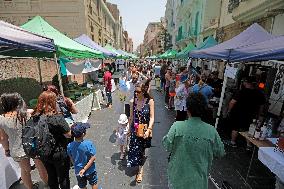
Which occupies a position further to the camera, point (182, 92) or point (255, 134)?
point (182, 92)

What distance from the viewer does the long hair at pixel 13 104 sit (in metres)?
3.10

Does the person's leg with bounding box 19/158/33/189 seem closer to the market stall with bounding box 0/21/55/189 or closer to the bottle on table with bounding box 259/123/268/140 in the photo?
the market stall with bounding box 0/21/55/189

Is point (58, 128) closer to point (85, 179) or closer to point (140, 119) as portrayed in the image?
point (85, 179)

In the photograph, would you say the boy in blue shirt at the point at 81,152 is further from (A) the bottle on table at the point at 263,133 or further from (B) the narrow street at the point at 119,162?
(A) the bottle on table at the point at 263,133

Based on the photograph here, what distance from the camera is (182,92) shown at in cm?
665

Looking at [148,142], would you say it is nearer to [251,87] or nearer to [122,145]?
[122,145]

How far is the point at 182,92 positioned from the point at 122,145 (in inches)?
104

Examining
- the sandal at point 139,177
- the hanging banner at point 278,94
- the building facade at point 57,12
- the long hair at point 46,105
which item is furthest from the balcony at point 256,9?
the building facade at point 57,12

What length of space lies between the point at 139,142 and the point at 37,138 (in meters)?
1.86

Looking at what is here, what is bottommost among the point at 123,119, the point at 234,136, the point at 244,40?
the point at 234,136

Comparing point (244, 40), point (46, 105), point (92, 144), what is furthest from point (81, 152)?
point (244, 40)

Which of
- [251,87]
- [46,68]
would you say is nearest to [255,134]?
[251,87]

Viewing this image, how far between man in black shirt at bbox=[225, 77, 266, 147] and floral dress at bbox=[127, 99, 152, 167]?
9.37ft

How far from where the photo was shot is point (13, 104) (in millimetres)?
3135
